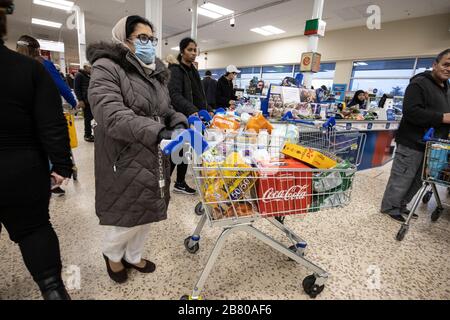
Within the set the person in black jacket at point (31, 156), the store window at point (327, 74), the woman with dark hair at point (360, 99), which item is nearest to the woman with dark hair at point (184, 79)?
the person in black jacket at point (31, 156)

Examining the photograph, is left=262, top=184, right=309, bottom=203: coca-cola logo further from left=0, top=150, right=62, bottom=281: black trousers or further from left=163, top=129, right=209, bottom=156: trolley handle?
left=0, top=150, right=62, bottom=281: black trousers

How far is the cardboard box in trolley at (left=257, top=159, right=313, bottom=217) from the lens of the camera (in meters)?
1.16

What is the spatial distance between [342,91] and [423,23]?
9.40 ft

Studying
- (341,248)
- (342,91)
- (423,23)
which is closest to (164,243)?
(341,248)

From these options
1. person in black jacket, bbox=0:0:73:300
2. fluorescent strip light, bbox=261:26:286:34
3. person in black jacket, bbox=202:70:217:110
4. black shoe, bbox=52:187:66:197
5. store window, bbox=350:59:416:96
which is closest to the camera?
person in black jacket, bbox=0:0:73:300

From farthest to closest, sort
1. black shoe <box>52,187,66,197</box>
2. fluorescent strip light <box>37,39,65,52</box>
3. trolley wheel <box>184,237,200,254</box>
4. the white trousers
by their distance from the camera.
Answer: fluorescent strip light <box>37,39,65,52</box>, black shoe <box>52,187,66,197</box>, trolley wheel <box>184,237,200,254</box>, the white trousers

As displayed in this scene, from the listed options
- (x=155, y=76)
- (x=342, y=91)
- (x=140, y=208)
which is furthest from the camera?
(x=342, y=91)

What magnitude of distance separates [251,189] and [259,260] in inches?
34.0

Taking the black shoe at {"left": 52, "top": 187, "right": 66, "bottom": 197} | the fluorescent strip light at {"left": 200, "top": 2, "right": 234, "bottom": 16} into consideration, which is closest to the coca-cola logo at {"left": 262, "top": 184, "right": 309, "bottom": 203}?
the black shoe at {"left": 52, "top": 187, "right": 66, "bottom": 197}

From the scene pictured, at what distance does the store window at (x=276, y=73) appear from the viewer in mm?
12250

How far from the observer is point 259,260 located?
1.83 m

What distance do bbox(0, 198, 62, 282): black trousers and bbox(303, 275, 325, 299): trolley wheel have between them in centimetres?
137
